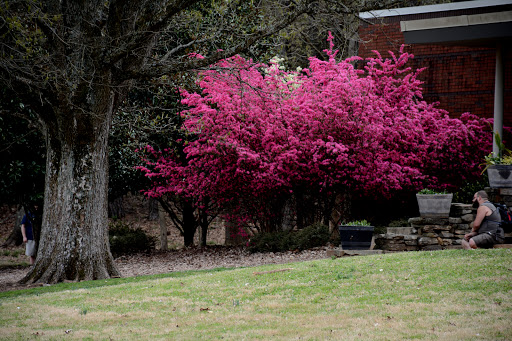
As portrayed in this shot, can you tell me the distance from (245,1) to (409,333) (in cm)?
1104

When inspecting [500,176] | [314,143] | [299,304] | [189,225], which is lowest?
[299,304]

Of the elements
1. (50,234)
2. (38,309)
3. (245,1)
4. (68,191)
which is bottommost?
(38,309)

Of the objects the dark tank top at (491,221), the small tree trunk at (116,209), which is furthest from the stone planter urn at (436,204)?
the small tree trunk at (116,209)

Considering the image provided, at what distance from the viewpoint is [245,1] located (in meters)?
14.4

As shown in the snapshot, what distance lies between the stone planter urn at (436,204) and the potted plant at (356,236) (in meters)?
1.16

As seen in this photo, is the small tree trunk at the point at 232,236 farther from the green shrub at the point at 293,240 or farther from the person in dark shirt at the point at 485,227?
the person in dark shirt at the point at 485,227

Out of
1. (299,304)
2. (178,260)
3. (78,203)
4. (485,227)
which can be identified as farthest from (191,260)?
(299,304)

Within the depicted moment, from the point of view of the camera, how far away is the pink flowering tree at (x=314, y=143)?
12.8 m

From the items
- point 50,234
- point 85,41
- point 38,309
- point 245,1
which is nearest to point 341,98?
point 245,1

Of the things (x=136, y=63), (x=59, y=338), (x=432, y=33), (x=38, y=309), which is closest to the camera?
(x=59, y=338)

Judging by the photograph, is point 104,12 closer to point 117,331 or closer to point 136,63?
point 136,63

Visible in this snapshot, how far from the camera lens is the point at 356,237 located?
35.6ft

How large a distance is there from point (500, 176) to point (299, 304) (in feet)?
18.4

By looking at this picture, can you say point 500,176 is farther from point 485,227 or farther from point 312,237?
point 312,237
